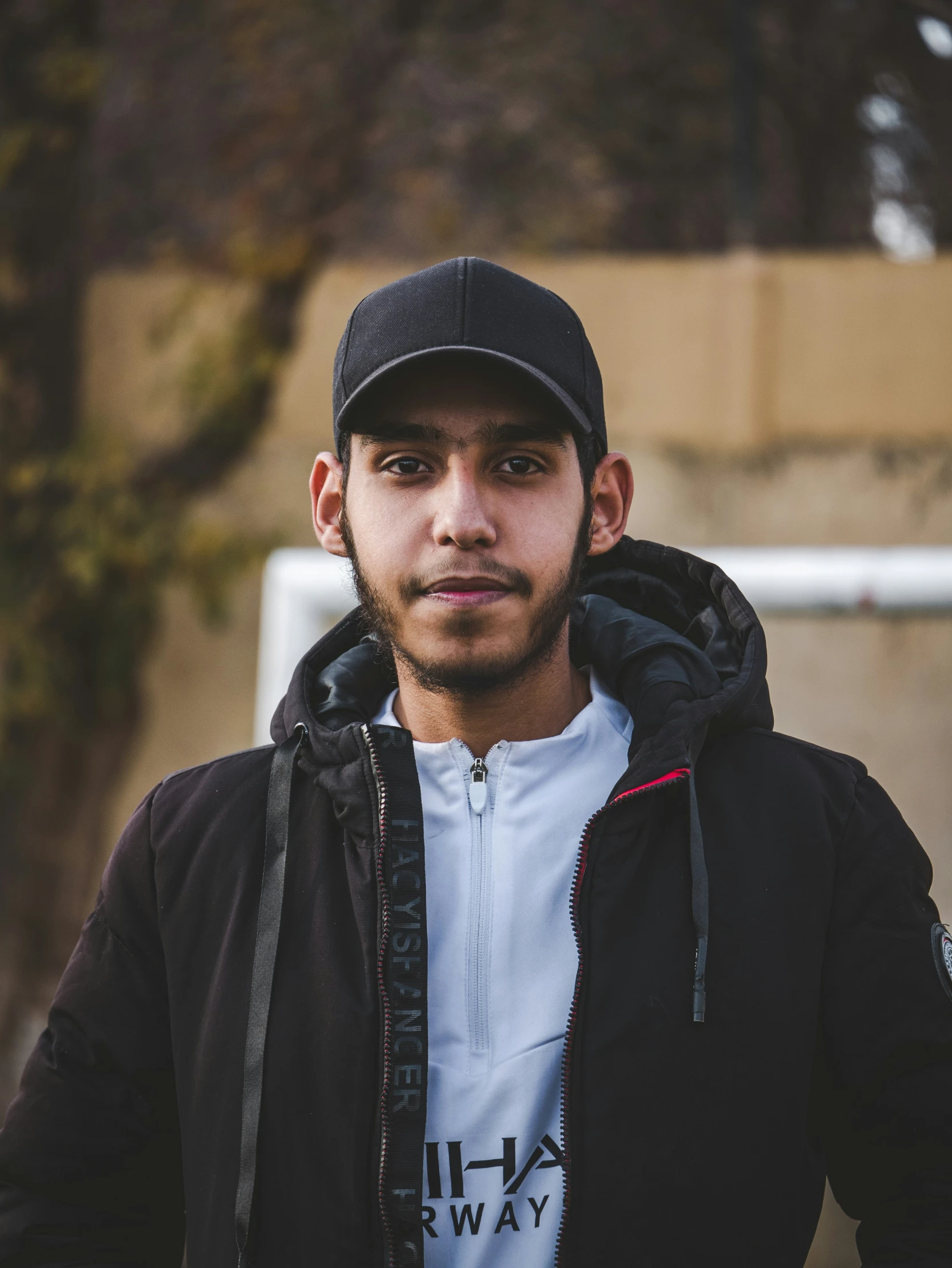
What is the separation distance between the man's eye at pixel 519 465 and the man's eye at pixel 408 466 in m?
0.11

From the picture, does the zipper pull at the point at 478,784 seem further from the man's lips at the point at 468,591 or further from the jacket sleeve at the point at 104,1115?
the jacket sleeve at the point at 104,1115

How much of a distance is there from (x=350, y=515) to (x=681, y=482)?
2878 millimetres

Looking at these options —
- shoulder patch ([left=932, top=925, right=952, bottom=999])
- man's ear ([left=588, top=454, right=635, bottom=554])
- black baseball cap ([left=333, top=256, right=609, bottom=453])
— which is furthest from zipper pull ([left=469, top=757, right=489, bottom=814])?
shoulder patch ([left=932, top=925, right=952, bottom=999])

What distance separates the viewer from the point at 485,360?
145cm

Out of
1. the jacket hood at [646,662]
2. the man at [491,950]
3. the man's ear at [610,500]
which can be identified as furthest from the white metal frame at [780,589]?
the man at [491,950]

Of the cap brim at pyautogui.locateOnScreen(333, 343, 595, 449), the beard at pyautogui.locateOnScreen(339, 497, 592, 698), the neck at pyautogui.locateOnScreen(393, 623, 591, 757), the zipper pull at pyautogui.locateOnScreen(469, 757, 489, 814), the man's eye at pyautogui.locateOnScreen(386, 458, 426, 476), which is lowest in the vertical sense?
the zipper pull at pyautogui.locateOnScreen(469, 757, 489, 814)

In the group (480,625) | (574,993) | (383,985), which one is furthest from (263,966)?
(480,625)

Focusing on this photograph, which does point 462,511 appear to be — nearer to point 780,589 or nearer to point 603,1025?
point 603,1025

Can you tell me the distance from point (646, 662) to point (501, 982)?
47cm

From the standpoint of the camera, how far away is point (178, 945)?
1.45 m

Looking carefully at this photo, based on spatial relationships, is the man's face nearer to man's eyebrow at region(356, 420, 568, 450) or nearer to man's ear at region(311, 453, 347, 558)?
man's eyebrow at region(356, 420, 568, 450)

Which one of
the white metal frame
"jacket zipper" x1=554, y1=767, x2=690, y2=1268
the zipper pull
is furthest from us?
the white metal frame

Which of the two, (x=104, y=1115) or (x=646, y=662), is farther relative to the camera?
(x=646, y=662)

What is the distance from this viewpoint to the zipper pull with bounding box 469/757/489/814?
150cm
